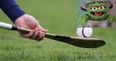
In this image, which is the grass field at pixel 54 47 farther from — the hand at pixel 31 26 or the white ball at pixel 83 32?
the hand at pixel 31 26

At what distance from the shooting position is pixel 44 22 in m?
7.17

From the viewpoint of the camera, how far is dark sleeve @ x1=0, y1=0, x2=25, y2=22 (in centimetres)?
375

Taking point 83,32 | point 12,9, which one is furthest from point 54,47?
point 12,9

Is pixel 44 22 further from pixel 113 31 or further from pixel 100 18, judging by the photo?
pixel 100 18

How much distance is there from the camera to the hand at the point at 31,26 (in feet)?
11.6

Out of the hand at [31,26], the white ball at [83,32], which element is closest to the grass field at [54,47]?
the white ball at [83,32]

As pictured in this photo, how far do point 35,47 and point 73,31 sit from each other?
1.67 meters

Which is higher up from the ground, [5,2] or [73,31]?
[5,2]

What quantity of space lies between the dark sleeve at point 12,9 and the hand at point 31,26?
39 mm

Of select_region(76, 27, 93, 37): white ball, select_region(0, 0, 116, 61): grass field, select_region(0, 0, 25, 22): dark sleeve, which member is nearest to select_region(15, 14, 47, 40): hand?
select_region(0, 0, 25, 22): dark sleeve

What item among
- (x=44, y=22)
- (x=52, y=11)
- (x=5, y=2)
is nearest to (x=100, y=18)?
(x=5, y=2)

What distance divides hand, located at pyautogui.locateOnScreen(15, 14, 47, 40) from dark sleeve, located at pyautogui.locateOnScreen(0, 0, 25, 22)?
0.04 m

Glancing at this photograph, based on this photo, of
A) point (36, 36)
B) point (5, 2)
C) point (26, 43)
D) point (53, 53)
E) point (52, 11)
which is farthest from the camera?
point (52, 11)

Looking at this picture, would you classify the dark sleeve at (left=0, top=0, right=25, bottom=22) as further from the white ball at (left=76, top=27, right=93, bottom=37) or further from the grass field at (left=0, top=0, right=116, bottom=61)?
the white ball at (left=76, top=27, right=93, bottom=37)
